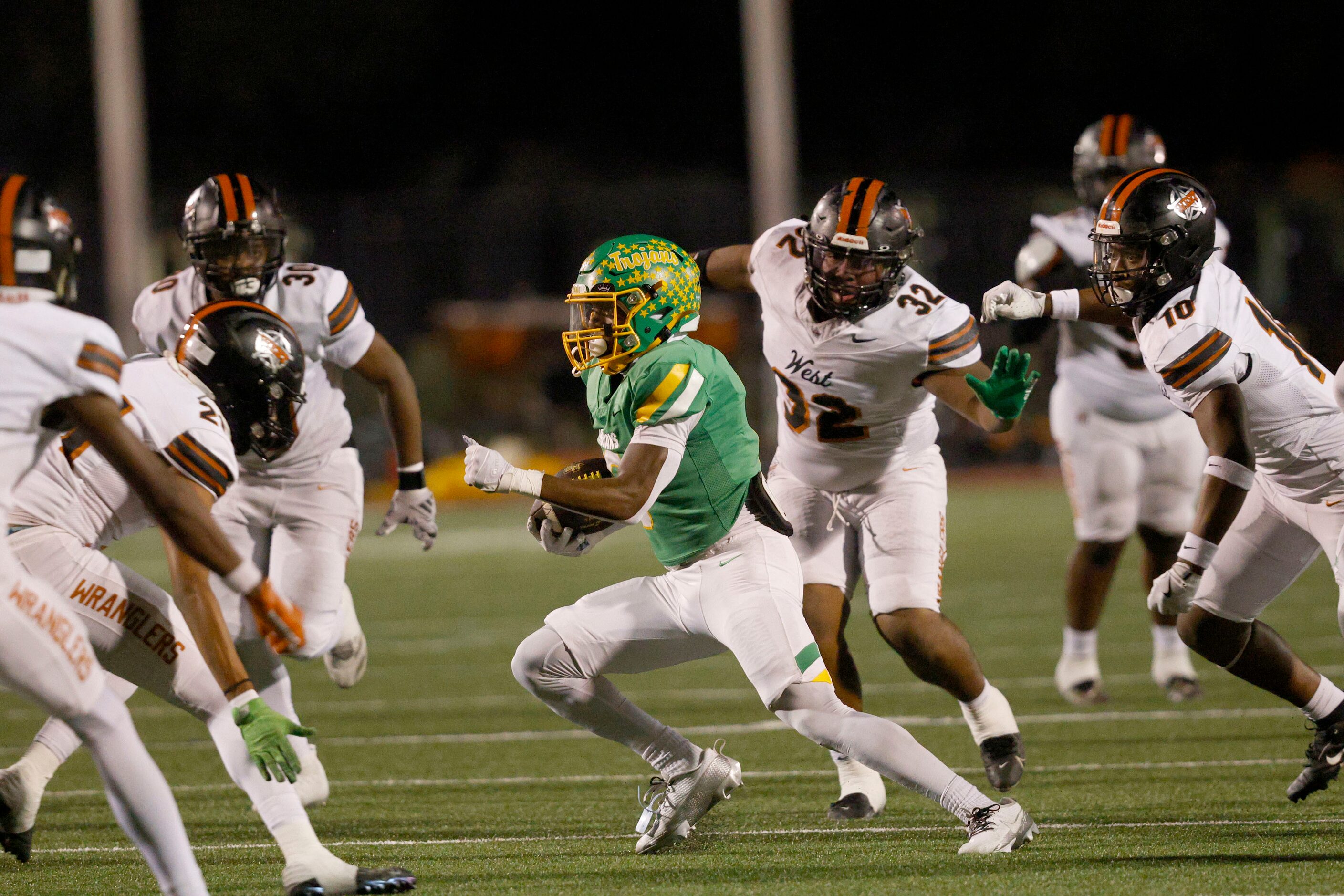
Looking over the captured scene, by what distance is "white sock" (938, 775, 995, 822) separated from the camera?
12.8ft

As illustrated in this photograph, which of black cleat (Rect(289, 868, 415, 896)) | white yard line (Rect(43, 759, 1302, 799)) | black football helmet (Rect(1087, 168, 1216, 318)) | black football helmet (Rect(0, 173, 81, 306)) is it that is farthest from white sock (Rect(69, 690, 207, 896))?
black football helmet (Rect(1087, 168, 1216, 318))

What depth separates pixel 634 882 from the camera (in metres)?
3.84

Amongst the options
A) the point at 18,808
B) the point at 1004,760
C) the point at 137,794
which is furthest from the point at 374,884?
the point at 1004,760

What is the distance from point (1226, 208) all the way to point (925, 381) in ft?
50.7

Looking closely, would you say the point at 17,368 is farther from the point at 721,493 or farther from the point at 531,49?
the point at 531,49

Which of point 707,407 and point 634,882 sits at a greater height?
point 707,407

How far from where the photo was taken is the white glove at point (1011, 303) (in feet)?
15.9

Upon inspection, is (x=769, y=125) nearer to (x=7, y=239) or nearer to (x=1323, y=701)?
(x=1323, y=701)

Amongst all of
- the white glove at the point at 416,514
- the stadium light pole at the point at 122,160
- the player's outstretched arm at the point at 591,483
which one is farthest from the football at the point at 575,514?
the stadium light pole at the point at 122,160

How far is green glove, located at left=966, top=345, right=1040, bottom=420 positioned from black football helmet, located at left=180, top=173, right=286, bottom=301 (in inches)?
84.0

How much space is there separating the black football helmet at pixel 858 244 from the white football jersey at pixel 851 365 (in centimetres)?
11

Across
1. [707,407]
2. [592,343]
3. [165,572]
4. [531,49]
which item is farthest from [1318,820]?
[531,49]

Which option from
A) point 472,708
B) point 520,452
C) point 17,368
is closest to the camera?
point 17,368

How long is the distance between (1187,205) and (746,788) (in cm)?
205
